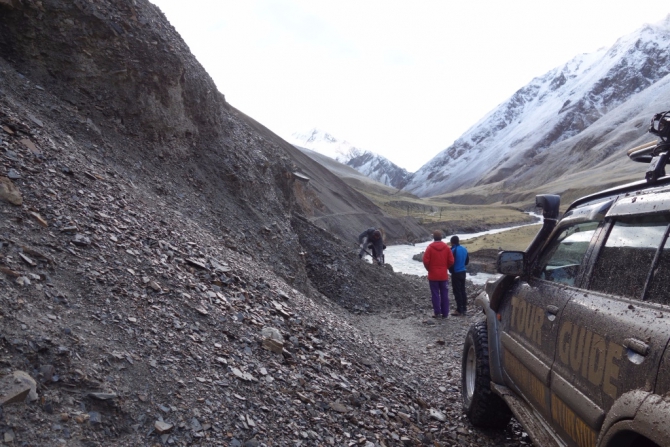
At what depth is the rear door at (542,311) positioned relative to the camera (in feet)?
11.7

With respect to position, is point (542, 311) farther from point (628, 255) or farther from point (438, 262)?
point (438, 262)

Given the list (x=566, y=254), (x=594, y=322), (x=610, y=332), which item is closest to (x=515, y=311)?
(x=566, y=254)

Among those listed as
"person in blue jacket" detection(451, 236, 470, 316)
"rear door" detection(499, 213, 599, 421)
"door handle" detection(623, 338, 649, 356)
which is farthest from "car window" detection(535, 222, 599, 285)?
"person in blue jacket" detection(451, 236, 470, 316)

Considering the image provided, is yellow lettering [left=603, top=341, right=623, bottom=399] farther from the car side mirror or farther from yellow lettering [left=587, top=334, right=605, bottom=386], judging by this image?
the car side mirror

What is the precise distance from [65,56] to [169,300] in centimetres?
650

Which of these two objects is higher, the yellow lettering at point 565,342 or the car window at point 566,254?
the car window at point 566,254

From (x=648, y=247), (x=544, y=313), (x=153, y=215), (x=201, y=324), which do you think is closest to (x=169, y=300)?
(x=201, y=324)

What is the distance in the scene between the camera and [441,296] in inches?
466

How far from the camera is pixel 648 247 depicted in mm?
2764

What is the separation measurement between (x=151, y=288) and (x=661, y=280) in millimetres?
4342

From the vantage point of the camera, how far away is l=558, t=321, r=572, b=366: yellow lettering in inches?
128

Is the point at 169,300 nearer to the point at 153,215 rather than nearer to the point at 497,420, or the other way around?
the point at 153,215

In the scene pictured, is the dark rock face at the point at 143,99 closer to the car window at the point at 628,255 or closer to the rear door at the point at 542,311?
the rear door at the point at 542,311

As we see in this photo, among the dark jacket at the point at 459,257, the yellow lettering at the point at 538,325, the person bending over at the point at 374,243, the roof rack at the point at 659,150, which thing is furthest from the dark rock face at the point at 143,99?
the roof rack at the point at 659,150
